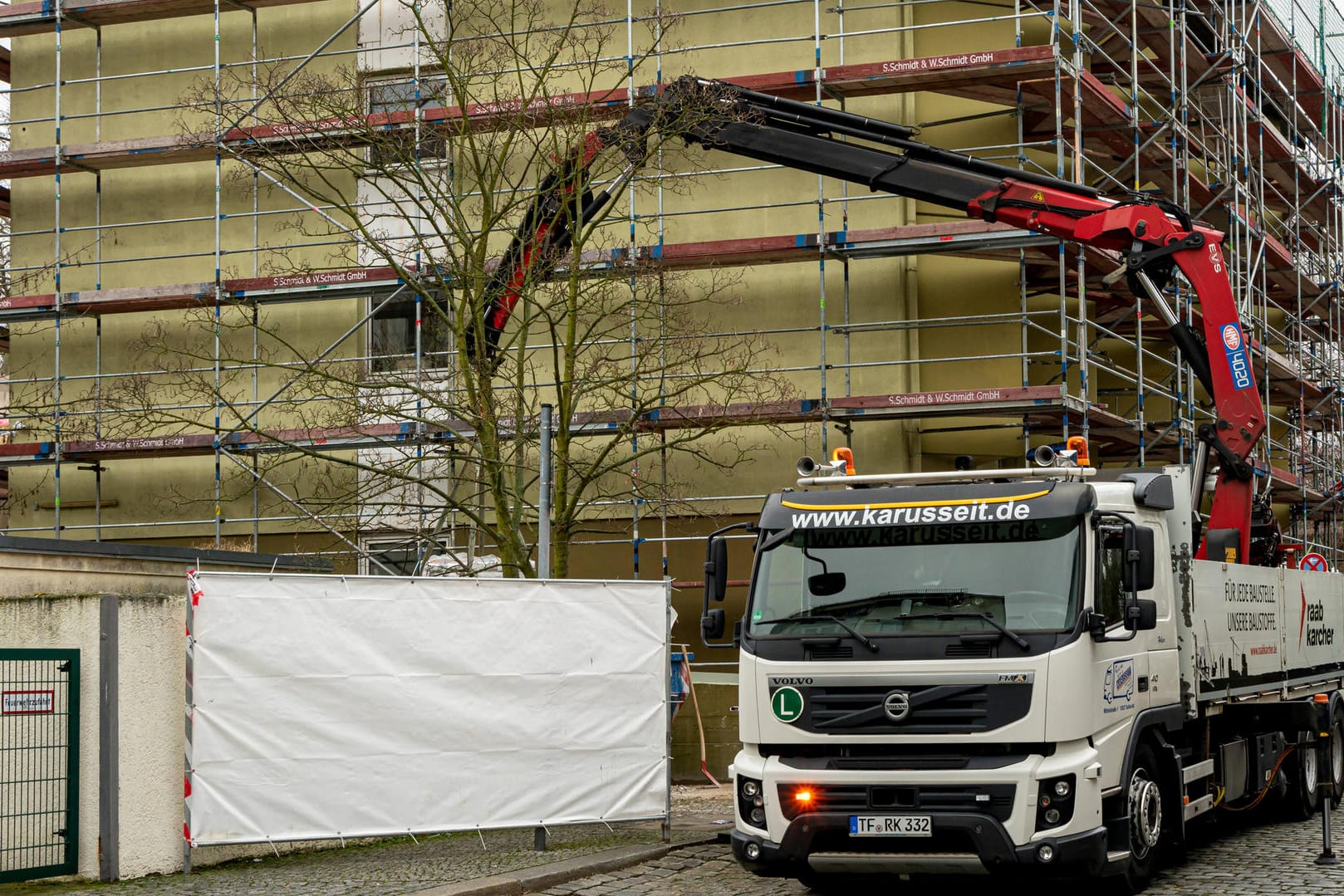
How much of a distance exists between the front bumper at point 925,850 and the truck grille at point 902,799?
57 millimetres

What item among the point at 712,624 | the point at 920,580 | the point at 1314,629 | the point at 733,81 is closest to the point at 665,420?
the point at 733,81

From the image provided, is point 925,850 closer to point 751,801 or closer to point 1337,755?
point 751,801

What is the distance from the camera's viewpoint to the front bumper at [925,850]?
9367 millimetres

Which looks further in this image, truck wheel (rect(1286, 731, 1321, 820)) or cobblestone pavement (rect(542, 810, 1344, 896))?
truck wheel (rect(1286, 731, 1321, 820))

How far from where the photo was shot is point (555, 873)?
433 inches

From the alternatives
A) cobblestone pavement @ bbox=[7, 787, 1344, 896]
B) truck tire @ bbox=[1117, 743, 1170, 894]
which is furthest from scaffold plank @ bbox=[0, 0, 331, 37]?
truck tire @ bbox=[1117, 743, 1170, 894]

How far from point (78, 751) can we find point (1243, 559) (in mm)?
9974

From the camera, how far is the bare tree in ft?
55.8

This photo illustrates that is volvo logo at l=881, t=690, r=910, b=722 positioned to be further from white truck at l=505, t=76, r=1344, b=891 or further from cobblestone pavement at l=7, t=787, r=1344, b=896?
cobblestone pavement at l=7, t=787, r=1344, b=896

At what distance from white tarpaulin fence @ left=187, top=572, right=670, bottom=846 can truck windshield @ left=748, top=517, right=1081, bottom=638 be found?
2314 mm

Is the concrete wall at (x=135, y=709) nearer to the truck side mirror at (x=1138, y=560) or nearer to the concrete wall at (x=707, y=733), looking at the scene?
the truck side mirror at (x=1138, y=560)

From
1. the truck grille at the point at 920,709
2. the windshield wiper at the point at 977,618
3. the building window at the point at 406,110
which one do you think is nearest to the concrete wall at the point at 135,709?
the truck grille at the point at 920,709

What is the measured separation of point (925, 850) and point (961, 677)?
1001 mm

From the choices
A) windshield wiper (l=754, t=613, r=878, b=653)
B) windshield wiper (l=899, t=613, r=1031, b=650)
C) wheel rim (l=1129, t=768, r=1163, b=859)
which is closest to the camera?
windshield wiper (l=899, t=613, r=1031, b=650)
